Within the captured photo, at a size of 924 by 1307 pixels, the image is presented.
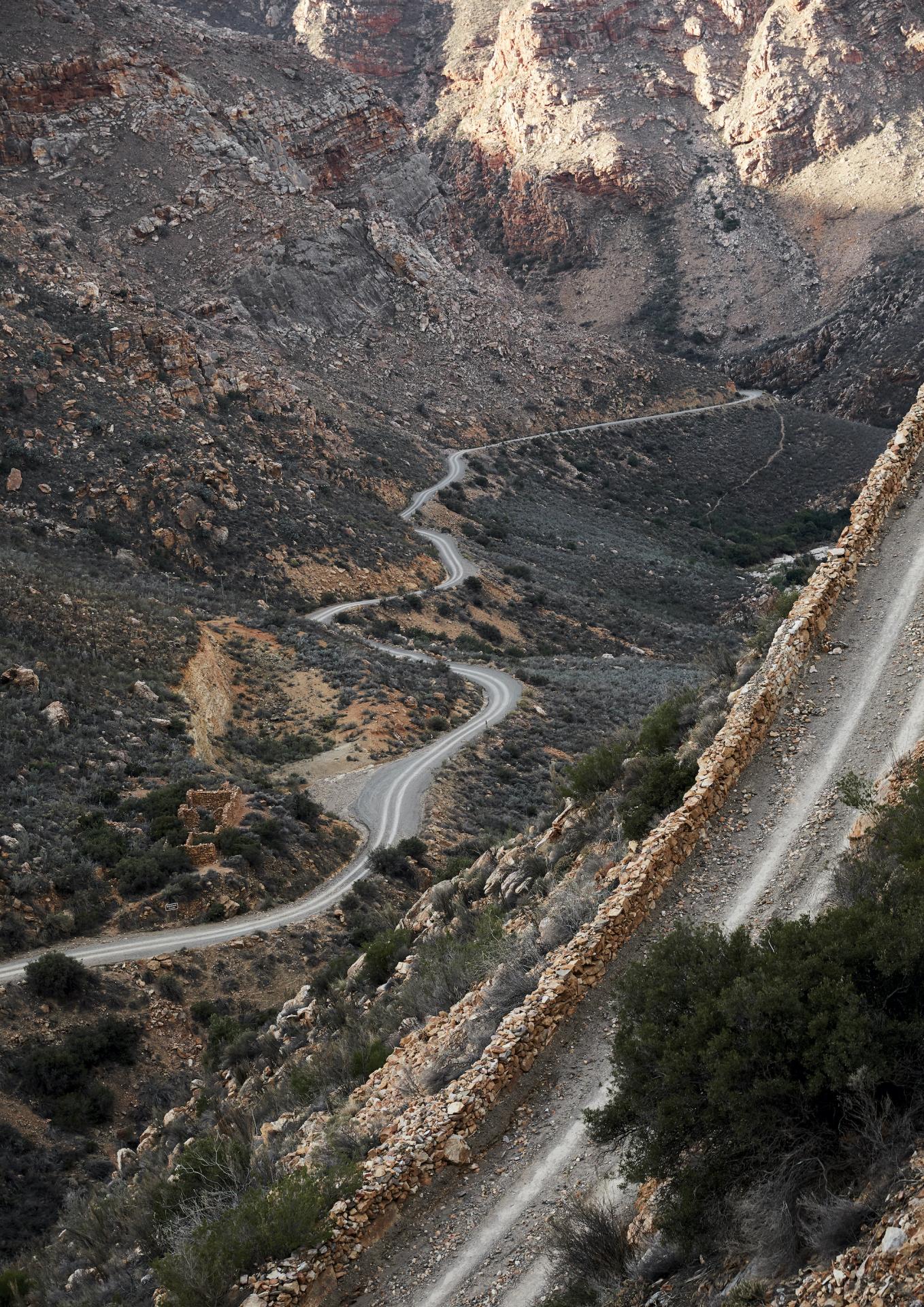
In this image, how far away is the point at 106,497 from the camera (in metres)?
44.9

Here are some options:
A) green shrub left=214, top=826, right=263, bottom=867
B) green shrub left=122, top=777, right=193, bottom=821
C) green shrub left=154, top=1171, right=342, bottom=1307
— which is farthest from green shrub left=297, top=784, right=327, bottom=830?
green shrub left=154, top=1171, right=342, bottom=1307

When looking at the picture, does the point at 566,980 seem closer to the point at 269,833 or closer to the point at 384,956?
the point at 384,956

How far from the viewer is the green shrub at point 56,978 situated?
63.2 ft

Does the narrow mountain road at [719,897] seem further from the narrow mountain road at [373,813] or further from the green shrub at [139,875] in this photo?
the green shrub at [139,875]

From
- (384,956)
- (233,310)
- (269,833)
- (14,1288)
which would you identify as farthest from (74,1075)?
(233,310)

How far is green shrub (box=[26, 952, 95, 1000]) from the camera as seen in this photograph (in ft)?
63.2

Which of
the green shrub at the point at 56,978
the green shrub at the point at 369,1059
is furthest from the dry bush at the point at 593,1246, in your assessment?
the green shrub at the point at 56,978

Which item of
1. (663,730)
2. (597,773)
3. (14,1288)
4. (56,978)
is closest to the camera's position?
(14,1288)

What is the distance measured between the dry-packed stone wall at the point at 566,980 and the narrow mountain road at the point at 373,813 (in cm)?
1396

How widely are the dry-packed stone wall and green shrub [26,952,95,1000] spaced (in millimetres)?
12801

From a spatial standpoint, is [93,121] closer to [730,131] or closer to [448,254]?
[448,254]

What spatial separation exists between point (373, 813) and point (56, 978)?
10.8 m

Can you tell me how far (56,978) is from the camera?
1934 centimetres

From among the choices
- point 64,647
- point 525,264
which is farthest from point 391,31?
point 64,647
